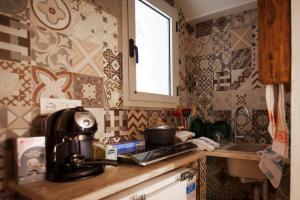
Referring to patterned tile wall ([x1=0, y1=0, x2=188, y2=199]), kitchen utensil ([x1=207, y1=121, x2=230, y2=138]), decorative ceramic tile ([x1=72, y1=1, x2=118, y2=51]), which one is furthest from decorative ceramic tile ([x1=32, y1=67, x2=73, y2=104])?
kitchen utensil ([x1=207, y1=121, x2=230, y2=138])

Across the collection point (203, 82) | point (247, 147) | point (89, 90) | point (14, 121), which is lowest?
point (247, 147)

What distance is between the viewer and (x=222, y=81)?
7.23ft

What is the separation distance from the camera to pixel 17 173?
82 cm

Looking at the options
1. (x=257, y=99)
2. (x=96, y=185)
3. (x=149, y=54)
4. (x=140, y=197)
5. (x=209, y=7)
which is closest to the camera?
(x=96, y=185)

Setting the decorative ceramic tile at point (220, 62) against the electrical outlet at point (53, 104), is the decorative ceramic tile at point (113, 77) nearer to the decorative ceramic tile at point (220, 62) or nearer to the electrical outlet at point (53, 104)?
the electrical outlet at point (53, 104)

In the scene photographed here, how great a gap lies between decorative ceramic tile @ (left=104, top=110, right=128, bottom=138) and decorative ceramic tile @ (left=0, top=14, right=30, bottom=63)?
584mm

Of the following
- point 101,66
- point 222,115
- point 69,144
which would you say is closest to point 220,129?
point 222,115

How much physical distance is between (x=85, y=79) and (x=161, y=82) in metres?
0.91

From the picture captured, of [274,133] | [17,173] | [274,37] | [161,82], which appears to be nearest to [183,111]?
[161,82]

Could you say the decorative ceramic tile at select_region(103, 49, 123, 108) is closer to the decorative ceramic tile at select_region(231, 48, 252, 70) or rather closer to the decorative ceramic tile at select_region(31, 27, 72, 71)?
the decorative ceramic tile at select_region(31, 27, 72, 71)

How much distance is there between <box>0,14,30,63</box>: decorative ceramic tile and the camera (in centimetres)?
92

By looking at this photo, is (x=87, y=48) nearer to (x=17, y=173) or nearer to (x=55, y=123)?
(x=55, y=123)

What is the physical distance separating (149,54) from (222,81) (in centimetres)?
85

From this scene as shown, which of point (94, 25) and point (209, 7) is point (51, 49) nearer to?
point (94, 25)
